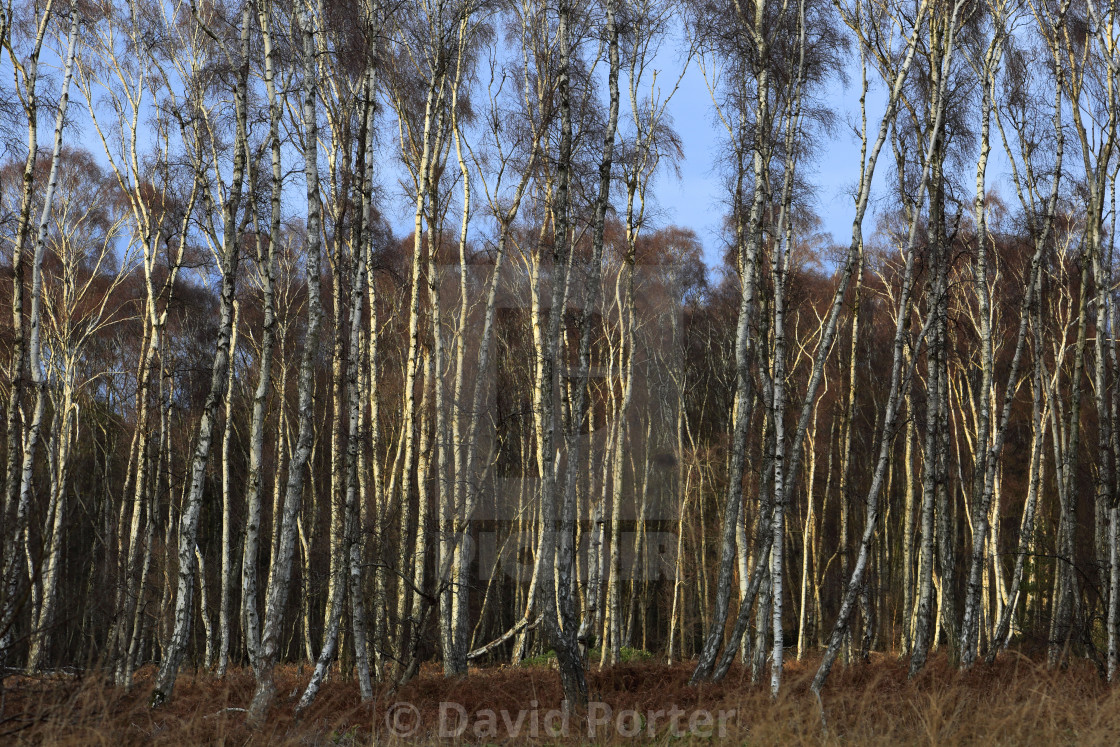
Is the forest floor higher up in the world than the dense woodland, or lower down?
lower down

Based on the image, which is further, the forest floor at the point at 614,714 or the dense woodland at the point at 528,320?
the dense woodland at the point at 528,320

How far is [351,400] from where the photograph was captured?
730 centimetres

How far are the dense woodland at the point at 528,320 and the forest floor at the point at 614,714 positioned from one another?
1.35 feet

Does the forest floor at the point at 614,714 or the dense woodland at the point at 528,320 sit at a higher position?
the dense woodland at the point at 528,320

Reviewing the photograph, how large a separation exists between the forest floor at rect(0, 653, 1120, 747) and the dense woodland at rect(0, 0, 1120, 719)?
411 mm

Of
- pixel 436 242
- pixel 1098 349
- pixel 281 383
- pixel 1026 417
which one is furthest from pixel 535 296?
pixel 1026 417

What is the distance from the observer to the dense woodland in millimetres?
7312

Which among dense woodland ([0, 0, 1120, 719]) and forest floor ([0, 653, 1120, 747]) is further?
dense woodland ([0, 0, 1120, 719])

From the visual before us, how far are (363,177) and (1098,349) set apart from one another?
291 inches

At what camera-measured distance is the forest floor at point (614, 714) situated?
16.3 ft

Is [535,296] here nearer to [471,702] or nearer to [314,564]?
[471,702]

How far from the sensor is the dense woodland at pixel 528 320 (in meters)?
7.31

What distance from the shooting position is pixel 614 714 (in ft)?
22.0

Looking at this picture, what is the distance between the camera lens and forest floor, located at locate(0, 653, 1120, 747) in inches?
196
